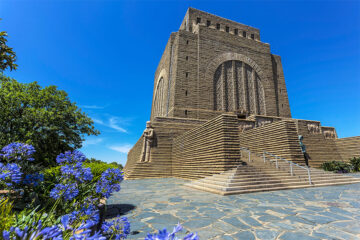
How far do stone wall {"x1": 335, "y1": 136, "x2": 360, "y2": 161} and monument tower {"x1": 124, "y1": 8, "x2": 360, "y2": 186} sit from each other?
2.7 inches

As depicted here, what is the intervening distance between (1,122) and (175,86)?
14.3 meters

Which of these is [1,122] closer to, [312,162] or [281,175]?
[281,175]

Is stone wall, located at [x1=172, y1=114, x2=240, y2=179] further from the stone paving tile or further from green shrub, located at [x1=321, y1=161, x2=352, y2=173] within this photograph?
green shrub, located at [x1=321, y1=161, x2=352, y2=173]

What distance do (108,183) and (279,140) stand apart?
10027mm

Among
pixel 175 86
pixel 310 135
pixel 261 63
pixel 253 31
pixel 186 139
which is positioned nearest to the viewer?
pixel 186 139

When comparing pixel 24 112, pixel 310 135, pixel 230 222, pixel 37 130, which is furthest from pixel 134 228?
pixel 310 135

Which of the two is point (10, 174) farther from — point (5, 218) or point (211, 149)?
point (211, 149)

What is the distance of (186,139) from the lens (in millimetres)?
11445

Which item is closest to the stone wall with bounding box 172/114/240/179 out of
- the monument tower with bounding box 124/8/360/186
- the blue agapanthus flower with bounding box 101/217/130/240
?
the monument tower with bounding box 124/8/360/186

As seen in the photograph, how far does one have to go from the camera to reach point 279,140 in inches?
401

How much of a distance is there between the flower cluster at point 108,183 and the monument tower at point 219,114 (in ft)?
17.2

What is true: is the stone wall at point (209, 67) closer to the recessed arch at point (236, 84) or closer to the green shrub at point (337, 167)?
the recessed arch at point (236, 84)

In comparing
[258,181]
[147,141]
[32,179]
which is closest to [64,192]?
[32,179]

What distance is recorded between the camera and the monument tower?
9.30 meters
